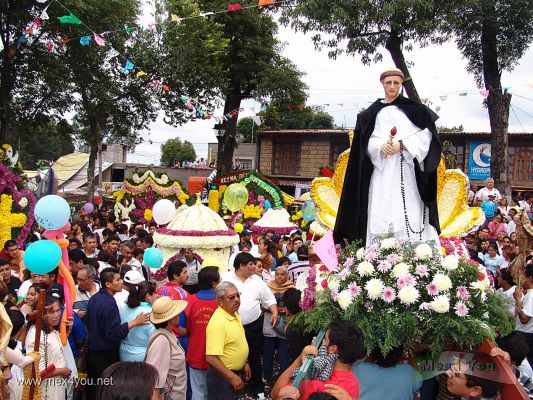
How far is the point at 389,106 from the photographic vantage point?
193 inches

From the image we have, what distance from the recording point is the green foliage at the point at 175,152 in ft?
166

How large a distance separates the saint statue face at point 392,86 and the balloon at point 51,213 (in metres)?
3.12

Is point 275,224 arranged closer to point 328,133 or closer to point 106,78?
point 106,78

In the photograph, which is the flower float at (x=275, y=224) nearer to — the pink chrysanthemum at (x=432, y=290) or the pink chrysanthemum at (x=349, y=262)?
the pink chrysanthemum at (x=349, y=262)

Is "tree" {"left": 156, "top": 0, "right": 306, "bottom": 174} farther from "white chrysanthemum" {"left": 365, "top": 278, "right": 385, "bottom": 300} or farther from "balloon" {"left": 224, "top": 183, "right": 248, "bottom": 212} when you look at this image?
"white chrysanthemum" {"left": 365, "top": 278, "right": 385, "bottom": 300}

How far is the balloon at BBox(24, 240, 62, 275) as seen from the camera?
4.46 meters

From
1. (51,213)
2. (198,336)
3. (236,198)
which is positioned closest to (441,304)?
(198,336)

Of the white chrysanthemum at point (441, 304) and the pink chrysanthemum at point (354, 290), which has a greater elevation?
the pink chrysanthemum at point (354, 290)

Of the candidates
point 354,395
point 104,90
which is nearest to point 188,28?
point 104,90

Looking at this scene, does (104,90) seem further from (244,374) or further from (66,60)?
(244,374)

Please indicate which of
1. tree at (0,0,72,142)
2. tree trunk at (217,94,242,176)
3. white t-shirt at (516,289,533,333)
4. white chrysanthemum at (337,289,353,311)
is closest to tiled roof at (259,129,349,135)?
tree trunk at (217,94,242,176)

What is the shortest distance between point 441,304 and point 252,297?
8.60ft

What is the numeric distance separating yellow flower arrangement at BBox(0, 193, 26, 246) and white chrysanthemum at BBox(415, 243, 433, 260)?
21.2 ft

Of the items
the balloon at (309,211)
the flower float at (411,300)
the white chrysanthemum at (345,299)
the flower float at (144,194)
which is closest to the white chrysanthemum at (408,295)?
the flower float at (411,300)
